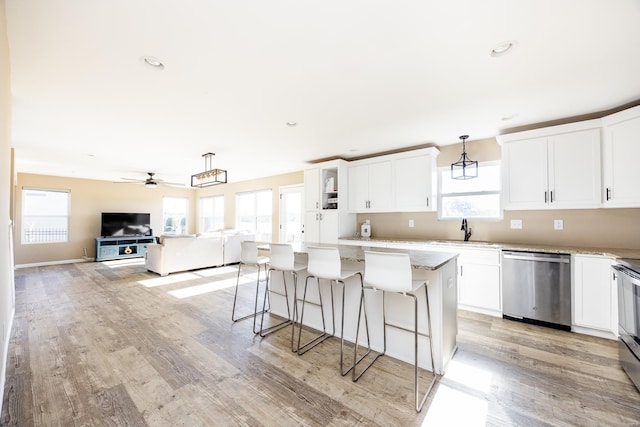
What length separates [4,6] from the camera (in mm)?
1543

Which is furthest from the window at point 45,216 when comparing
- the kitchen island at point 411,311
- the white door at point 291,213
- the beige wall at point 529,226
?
the beige wall at point 529,226

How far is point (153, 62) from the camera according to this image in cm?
212

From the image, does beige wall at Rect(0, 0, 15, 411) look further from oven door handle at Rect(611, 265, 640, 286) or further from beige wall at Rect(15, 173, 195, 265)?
beige wall at Rect(15, 173, 195, 265)

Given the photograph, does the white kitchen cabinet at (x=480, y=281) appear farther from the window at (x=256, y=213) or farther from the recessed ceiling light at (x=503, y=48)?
the window at (x=256, y=213)

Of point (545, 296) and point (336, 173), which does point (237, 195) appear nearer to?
point (336, 173)

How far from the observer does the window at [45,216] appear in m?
6.87

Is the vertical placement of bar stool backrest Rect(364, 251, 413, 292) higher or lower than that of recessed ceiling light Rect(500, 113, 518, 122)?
lower

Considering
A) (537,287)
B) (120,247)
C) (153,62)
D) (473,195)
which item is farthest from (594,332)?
(120,247)

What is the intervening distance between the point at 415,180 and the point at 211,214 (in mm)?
7561

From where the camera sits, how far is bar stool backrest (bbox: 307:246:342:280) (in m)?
2.29

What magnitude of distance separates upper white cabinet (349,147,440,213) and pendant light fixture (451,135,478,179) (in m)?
0.31

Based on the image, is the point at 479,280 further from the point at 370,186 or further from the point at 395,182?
the point at 370,186

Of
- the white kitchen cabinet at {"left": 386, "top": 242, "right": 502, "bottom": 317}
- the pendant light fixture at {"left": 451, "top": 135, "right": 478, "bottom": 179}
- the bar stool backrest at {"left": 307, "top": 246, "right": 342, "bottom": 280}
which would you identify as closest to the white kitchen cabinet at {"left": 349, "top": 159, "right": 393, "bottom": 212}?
the pendant light fixture at {"left": 451, "top": 135, "right": 478, "bottom": 179}

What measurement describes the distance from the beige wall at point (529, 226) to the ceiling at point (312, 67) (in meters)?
0.50
